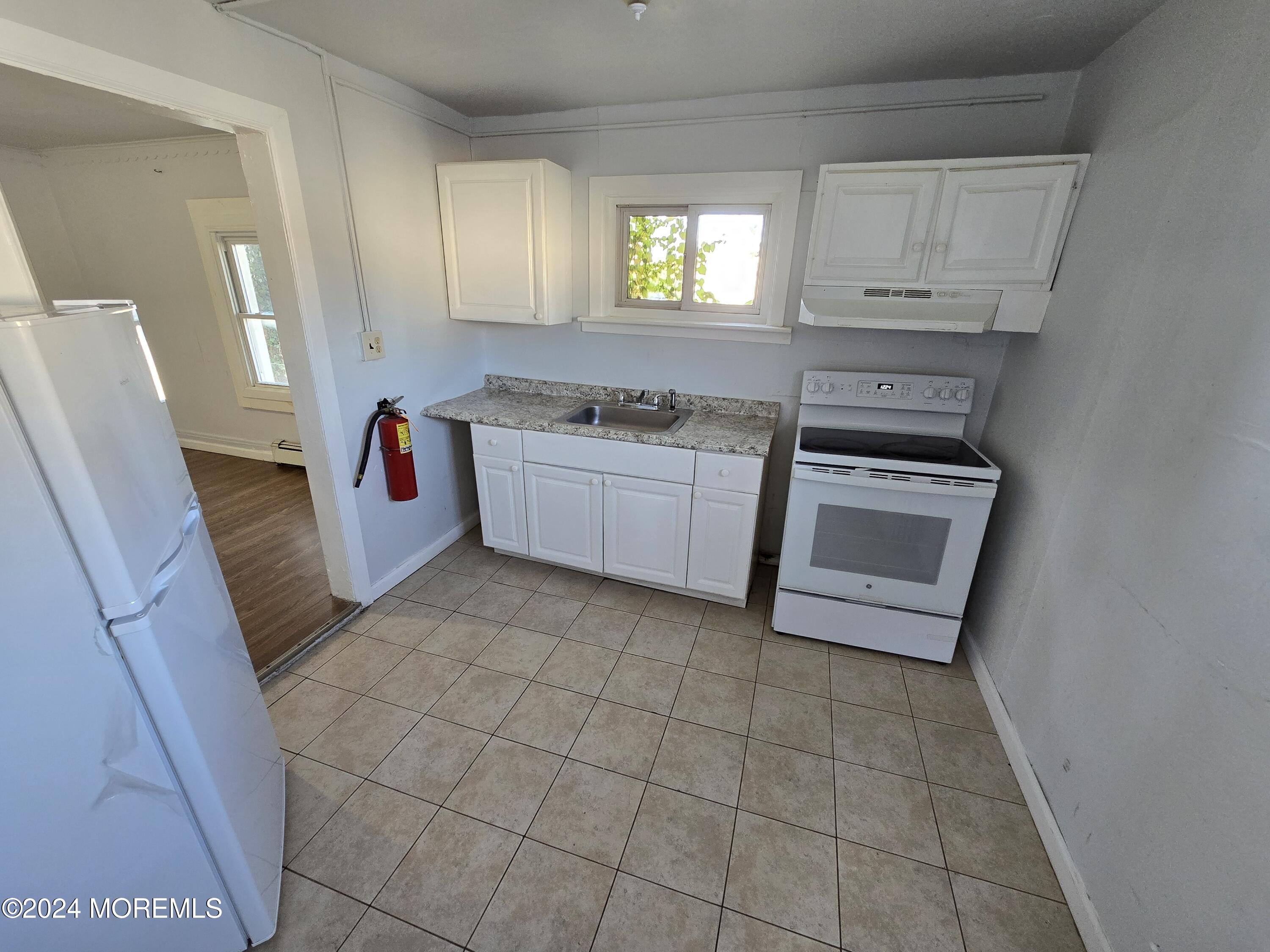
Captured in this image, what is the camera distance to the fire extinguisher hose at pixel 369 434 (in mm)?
2320

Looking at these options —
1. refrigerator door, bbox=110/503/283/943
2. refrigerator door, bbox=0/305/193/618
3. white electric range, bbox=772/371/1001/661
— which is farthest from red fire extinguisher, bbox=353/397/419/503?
white electric range, bbox=772/371/1001/661

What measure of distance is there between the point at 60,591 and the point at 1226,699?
83.6 inches

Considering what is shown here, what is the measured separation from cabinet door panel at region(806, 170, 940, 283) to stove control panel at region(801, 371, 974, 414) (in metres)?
0.48

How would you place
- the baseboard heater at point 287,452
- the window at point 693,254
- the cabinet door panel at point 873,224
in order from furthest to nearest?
the baseboard heater at point 287,452, the window at point 693,254, the cabinet door panel at point 873,224

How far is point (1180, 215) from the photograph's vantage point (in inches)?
52.5

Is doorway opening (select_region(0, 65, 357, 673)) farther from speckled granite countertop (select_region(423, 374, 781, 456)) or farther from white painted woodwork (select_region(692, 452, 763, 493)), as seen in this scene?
white painted woodwork (select_region(692, 452, 763, 493))

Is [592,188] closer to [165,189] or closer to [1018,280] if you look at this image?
[1018,280]

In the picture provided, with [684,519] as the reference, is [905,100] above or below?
above

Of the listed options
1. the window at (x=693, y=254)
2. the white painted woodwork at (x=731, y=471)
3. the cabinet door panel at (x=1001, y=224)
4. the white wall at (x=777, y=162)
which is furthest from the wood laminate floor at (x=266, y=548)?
the cabinet door panel at (x=1001, y=224)

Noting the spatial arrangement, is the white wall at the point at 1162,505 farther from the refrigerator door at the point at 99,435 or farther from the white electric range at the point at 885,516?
the refrigerator door at the point at 99,435

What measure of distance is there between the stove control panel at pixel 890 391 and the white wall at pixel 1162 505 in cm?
42

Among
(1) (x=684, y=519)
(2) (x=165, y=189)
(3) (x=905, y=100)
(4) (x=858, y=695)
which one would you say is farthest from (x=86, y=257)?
(4) (x=858, y=695)

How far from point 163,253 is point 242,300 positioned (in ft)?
1.99

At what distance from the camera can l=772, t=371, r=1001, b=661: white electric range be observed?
1989 millimetres
